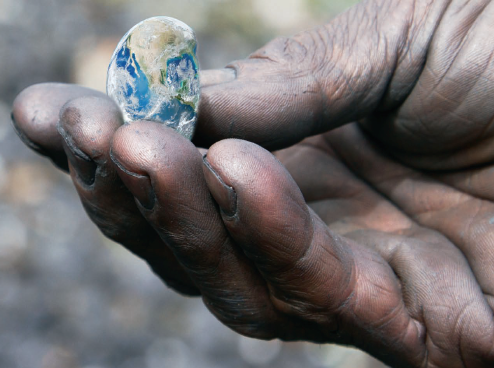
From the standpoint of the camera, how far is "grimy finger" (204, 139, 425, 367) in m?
1.19

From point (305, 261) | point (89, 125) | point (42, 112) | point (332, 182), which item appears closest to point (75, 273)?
point (42, 112)

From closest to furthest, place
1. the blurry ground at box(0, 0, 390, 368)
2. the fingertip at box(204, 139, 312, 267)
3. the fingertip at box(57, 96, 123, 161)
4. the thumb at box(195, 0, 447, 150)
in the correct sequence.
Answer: the fingertip at box(204, 139, 312, 267) → the fingertip at box(57, 96, 123, 161) → the thumb at box(195, 0, 447, 150) → the blurry ground at box(0, 0, 390, 368)

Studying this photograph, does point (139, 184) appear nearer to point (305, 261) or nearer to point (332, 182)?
point (305, 261)

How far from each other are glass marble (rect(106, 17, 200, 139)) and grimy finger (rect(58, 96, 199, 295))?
6 cm

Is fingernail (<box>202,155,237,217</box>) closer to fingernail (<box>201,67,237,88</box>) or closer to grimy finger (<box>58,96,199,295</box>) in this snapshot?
grimy finger (<box>58,96,199,295</box>)

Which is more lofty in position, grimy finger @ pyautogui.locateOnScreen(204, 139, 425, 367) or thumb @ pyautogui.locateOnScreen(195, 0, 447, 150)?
thumb @ pyautogui.locateOnScreen(195, 0, 447, 150)

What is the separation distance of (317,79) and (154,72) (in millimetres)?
563

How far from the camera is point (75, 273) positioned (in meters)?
3.04

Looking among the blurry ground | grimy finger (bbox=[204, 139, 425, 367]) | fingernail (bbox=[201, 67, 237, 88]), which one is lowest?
the blurry ground

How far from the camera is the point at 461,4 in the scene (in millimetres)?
1706

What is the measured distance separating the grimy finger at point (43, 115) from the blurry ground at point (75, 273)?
154 cm

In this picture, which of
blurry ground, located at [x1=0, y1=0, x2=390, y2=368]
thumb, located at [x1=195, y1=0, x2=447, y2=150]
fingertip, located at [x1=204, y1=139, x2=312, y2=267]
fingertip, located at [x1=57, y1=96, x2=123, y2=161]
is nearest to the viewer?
fingertip, located at [x1=204, y1=139, x2=312, y2=267]

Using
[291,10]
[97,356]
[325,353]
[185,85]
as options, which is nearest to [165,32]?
[185,85]

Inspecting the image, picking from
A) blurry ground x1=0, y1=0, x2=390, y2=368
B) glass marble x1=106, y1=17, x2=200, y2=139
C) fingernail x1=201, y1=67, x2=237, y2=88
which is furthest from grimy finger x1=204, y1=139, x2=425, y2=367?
blurry ground x1=0, y1=0, x2=390, y2=368
